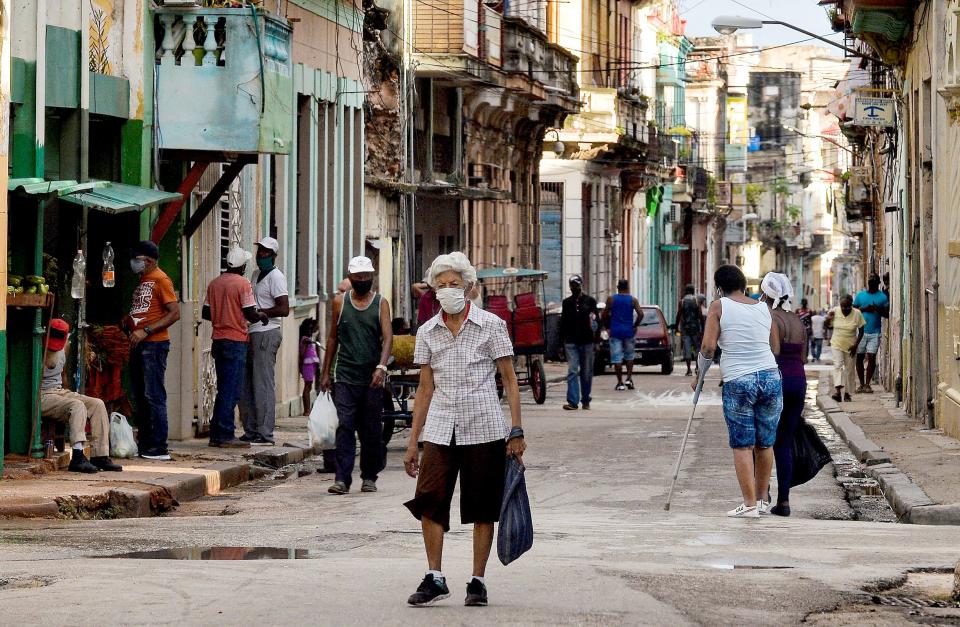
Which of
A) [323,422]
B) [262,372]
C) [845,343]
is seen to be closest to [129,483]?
[323,422]

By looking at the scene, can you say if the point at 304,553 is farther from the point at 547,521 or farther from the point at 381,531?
the point at 547,521

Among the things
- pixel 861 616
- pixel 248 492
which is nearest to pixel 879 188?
pixel 248 492

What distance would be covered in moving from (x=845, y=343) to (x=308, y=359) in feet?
27.8

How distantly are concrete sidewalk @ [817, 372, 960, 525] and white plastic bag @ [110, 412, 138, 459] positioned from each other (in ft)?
20.2

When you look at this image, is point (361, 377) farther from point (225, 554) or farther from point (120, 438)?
point (225, 554)

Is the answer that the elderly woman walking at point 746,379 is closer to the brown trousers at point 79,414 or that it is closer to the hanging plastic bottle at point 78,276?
the brown trousers at point 79,414

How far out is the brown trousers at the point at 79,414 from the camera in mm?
14344

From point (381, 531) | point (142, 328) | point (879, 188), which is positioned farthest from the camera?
point (879, 188)

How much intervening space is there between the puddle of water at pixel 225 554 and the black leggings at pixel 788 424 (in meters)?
4.11

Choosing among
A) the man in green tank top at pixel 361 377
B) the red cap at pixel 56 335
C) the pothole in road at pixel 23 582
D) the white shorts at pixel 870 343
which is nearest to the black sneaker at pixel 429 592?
the pothole in road at pixel 23 582

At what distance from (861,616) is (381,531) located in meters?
4.05

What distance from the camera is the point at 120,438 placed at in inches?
614

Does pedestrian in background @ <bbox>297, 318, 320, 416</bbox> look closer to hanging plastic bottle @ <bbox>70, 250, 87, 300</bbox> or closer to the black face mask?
hanging plastic bottle @ <bbox>70, 250, 87, 300</bbox>

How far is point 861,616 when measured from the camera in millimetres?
8367
